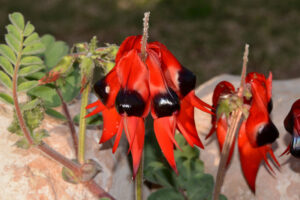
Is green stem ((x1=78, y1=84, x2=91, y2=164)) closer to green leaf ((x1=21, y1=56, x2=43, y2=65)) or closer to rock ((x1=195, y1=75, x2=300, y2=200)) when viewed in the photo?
green leaf ((x1=21, y1=56, x2=43, y2=65))

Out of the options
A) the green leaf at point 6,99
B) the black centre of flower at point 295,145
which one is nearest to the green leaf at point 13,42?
the green leaf at point 6,99

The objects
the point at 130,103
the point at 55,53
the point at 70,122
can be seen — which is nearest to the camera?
the point at 130,103

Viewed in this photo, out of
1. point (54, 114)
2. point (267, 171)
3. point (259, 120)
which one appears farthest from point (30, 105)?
point (267, 171)

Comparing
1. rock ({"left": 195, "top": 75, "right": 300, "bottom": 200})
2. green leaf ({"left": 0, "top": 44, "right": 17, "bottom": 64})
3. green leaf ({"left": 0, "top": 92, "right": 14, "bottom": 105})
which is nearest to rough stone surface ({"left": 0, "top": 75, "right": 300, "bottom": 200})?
rock ({"left": 195, "top": 75, "right": 300, "bottom": 200})

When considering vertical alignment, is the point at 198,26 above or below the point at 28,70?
below

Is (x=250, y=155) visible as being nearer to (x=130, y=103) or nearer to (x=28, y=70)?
(x=130, y=103)

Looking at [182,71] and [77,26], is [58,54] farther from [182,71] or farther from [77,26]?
[77,26]

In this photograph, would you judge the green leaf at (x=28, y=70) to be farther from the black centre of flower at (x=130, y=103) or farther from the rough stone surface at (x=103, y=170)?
the black centre of flower at (x=130, y=103)
